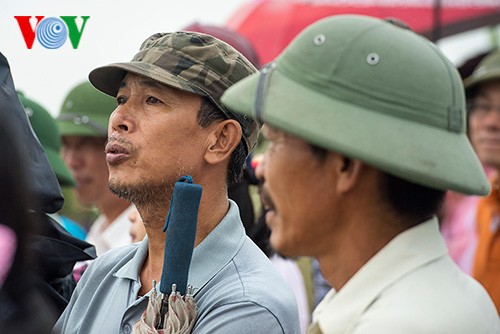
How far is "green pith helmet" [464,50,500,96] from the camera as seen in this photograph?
512cm

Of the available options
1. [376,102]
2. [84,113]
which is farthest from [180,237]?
[84,113]

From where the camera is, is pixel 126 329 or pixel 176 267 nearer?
pixel 176 267

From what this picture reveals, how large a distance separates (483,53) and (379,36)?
3.78m

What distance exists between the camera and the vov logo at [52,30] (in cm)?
390

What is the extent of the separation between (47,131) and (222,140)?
6.05 feet

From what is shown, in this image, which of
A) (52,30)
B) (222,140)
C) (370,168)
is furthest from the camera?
(52,30)

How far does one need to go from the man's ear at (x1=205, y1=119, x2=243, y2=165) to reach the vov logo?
34.5 inches

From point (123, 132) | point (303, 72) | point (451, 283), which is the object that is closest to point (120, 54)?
point (123, 132)

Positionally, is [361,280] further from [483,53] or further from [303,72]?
A: [483,53]

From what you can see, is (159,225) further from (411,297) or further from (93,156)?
(93,156)

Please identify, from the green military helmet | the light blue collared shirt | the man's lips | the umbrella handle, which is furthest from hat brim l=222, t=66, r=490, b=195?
the green military helmet

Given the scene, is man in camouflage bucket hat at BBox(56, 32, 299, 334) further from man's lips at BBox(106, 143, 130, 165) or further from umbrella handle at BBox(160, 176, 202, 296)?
umbrella handle at BBox(160, 176, 202, 296)

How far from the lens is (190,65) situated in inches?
127

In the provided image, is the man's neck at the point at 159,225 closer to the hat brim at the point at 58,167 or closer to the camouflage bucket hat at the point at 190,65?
the camouflage bucket hat at the point at 190,65
